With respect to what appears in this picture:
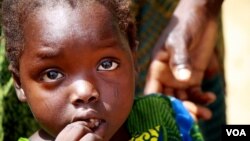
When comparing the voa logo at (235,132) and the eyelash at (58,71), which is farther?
the voa logo at (235,132)

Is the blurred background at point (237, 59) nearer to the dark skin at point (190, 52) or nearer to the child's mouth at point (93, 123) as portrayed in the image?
the dark skin at point (190, 52)

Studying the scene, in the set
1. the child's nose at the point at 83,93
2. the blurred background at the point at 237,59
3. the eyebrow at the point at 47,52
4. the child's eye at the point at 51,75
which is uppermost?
the eyebrow at the point at 47,52

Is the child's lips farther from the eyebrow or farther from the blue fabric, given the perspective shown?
the blue fabric

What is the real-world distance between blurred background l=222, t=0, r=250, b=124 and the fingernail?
5.89ft

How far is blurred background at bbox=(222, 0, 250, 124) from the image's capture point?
4.04 meters

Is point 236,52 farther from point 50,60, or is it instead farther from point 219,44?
point 50,60

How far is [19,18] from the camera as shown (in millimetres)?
1583

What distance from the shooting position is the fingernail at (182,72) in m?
2.11

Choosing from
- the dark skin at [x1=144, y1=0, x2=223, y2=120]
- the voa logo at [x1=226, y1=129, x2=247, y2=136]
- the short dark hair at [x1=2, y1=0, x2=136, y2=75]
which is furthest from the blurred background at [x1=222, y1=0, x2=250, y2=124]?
the short dark hair at [x1=2, y1=0, x2=136, y2=75]

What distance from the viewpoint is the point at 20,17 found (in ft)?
5.18

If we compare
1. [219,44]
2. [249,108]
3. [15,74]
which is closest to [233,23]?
[249,108]

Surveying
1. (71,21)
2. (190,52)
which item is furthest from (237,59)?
(71,21)

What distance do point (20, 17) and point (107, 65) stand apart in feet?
0.85

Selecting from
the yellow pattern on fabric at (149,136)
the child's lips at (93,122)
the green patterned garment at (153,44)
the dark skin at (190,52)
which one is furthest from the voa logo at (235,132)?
the child's lips at (93,122)
